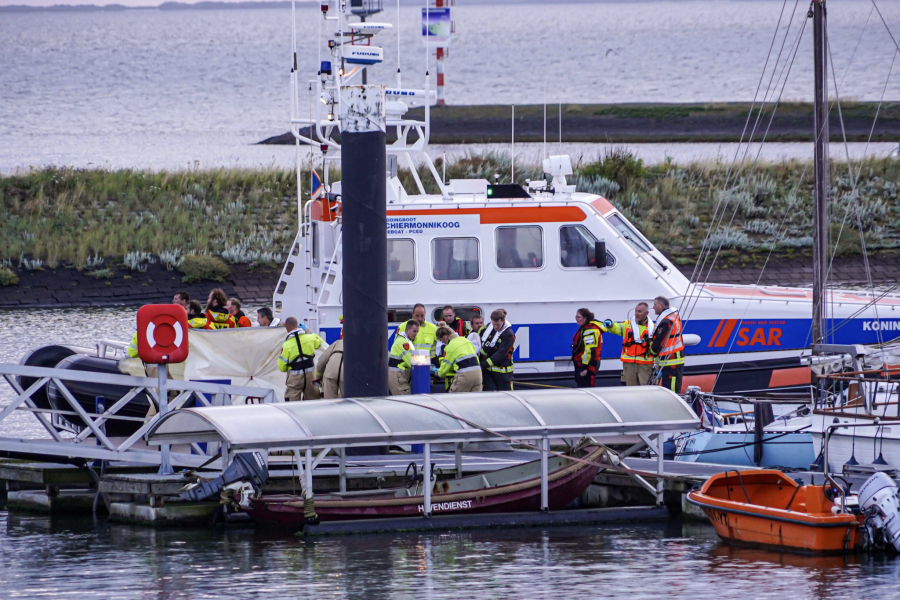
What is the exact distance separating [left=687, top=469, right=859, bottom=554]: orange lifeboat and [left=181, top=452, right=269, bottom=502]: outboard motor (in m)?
3.92

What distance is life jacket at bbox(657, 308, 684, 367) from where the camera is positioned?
14500 mm

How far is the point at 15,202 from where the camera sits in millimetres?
35406

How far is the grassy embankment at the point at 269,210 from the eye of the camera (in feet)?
105

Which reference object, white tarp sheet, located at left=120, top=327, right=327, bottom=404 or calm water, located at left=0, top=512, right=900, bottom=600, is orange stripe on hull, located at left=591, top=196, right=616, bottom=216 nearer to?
white tarp sheet, located at left=120, top=327, right=327, bottom=404

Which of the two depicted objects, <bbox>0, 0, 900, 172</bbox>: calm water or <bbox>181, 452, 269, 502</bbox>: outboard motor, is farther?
<bbox>0, 0, 900, 172</bbox>: calm water

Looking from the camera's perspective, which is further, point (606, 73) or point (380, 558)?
point (606, 73)

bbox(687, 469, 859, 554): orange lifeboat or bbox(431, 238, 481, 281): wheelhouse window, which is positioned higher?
bbox(431, 238, 481, 281): wheelhouse window

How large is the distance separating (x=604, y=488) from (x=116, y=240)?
2191cm

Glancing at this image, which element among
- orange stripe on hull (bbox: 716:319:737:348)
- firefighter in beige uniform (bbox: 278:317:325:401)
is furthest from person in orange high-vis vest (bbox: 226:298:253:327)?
orange stripe on hull (bbox: 716:319:737:348)

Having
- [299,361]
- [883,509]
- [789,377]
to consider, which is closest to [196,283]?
[299,361]

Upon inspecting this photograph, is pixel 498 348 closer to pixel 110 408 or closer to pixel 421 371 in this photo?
pixel 421 371

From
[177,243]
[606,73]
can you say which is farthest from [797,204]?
[606,73]

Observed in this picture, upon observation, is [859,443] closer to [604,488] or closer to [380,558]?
[604,488]

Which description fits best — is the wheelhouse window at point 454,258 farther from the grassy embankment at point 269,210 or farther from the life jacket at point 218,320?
the grassy embankment at point 269,210
